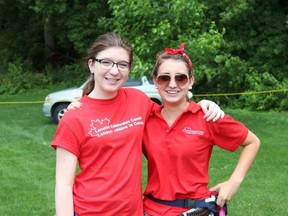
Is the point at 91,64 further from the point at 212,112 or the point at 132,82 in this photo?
the point at 132,82

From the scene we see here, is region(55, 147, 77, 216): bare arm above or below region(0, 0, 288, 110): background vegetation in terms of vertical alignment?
above

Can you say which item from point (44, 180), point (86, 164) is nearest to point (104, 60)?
point (86, 164)

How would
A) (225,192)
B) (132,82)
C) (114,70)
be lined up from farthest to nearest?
(132,82)
(225,192)
(114,70)

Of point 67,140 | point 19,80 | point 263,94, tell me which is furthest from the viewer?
point 19,80

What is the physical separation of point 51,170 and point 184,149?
6.34 metres

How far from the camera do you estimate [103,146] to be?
276 centimetres

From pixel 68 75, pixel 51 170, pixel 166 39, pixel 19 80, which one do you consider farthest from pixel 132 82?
pixel 68 75

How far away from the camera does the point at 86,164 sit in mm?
2771

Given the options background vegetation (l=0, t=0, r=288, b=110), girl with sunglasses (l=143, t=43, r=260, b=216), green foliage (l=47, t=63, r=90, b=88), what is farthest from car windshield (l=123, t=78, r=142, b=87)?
girl with sunglasses (l=143, t=43, r=260, b=216)

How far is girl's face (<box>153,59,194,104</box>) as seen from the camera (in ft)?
9.61

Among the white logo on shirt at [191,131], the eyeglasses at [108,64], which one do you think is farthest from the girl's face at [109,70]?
the white logo on shirt at [191,131]

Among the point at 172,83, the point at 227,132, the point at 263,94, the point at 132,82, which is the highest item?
the point at 172,83

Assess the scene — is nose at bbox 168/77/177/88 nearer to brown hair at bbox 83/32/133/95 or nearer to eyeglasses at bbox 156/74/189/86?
eyeglasses at bbox 156/74/189/86

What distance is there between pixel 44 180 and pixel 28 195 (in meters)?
0.81
